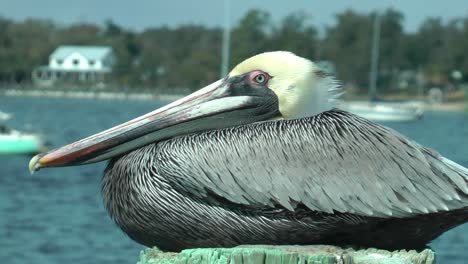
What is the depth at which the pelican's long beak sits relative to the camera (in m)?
3.50

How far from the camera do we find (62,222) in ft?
55.2

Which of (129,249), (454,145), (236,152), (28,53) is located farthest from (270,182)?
(28,53)

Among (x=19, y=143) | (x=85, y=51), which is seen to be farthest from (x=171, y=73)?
(x=19, y=143)

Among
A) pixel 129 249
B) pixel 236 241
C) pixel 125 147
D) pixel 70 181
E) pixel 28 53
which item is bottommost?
pixel 28 53

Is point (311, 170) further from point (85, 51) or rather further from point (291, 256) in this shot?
point (85, 51)

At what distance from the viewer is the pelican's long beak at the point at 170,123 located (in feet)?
11.5

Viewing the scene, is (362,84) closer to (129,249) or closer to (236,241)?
(129,249)

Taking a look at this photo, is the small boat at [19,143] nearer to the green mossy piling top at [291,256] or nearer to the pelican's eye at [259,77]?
the pelican's eye at [259,77]

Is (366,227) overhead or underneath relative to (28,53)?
overhead

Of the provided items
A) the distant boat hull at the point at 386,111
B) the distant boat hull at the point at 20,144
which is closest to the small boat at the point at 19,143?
the distant boat hull at the point at 20,144

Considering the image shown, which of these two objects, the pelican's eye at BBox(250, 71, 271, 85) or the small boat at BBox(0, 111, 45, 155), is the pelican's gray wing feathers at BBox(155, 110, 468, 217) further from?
the small boat at BBox(0, 111, 45, 155)

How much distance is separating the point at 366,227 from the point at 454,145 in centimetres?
3948

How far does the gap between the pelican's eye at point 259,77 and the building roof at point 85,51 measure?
91.9 m

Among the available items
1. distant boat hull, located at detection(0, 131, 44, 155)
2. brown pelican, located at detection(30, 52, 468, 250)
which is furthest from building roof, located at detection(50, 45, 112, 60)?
brown pelican, located at detection(30, 52, 468, 250)
